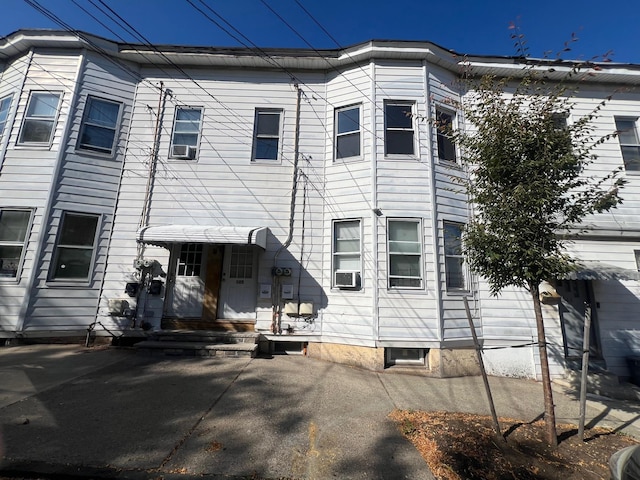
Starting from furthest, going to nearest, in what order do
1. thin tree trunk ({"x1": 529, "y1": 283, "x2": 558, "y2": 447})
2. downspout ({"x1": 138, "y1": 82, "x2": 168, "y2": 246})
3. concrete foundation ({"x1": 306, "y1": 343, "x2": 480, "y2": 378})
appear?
1. downspout ({"x1": 138, "y1": 82, "x2": 168, "y2": 246})
2. concrete foundation ({"x1": 306, "y1": 343, "x2": 480, "y2": 378})
3. thin tree trunk ({"x1": 529, "y1": 283, "x2": 558, "y2": 447})

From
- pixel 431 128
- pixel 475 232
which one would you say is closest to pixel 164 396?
pixel 475 232

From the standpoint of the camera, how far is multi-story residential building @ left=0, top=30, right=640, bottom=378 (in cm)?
685

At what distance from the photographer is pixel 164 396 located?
4.40m

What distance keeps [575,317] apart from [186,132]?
1171cm

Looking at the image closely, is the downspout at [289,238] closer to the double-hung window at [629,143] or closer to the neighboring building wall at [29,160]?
the neighboring building wall at [29,160]

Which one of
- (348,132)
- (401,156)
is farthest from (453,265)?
(348,132)

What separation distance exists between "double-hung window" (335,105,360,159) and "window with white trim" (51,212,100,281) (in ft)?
22.7

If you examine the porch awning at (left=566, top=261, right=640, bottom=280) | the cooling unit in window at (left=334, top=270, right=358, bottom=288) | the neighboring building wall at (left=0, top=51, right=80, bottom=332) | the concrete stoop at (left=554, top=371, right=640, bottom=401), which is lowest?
the concrete stoop at (left=554, top=371, right=640, bottom=401)

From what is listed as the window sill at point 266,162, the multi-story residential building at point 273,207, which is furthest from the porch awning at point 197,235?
the window sill at point 266,162

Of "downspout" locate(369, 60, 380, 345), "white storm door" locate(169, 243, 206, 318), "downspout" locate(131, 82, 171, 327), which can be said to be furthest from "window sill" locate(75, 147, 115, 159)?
"downspout" locate(369, 60, 380, 345)

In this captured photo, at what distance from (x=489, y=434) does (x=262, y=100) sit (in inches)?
362

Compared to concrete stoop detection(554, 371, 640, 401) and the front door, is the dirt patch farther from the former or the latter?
the front door

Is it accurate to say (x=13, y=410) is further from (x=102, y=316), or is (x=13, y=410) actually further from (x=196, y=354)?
(x=102, y=316)

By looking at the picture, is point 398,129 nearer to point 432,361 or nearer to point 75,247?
point 432,361
